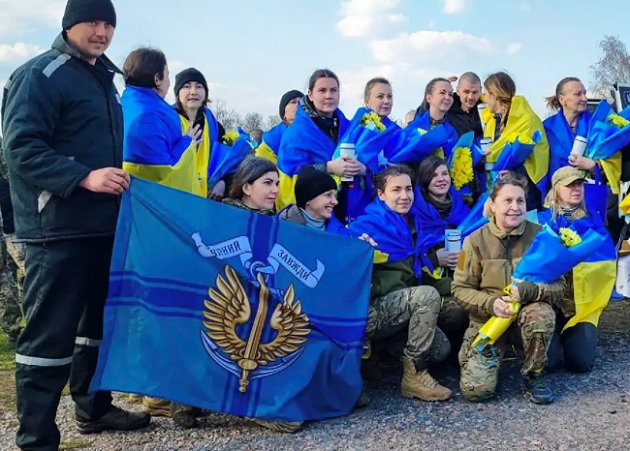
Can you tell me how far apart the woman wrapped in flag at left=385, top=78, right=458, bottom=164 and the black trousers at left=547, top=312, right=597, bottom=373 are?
5.95 ft

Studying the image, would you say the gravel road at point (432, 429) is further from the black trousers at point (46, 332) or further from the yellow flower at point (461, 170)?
the yellow flower at point (461, 170)

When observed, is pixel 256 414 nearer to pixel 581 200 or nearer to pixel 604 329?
pixel 581 200

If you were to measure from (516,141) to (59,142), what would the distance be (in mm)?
3988

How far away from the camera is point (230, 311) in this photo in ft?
12.7

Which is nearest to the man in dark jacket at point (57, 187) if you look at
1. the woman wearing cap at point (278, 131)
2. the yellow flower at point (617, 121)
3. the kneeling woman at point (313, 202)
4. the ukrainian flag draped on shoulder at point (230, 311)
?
the ukrainian flag draped on shoulder at point (230, 311)

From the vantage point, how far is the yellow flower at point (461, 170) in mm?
5723

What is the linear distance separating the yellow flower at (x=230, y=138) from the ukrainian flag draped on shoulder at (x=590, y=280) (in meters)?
2.86

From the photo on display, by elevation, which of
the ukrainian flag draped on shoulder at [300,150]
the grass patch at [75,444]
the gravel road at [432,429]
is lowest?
the grass patch at [75,444]

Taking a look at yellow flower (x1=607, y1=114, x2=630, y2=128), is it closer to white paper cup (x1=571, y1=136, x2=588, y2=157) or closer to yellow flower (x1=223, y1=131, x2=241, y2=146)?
white paper cup (x1=571, y1=136, x2=588, y2=157)

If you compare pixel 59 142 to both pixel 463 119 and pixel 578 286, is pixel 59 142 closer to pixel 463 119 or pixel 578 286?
pixel 578 286

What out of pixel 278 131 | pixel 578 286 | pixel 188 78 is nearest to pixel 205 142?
pixel 188 78

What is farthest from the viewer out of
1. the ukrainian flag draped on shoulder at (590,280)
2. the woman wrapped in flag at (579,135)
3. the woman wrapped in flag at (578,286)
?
the woman wrapped in flag at (579,135)

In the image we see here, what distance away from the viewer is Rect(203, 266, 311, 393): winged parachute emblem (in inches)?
151

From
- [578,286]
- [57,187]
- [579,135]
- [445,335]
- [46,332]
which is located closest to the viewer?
[57,187]
